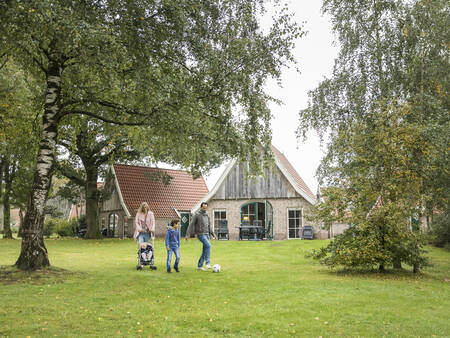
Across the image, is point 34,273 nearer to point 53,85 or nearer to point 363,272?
point 53,85

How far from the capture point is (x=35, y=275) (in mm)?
9695

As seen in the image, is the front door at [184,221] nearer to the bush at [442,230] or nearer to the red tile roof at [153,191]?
the red tile roof at [153,191]

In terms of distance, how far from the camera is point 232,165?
1123 inches

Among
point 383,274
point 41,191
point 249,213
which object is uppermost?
point 41,191

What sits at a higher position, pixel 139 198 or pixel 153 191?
pixel 153 191

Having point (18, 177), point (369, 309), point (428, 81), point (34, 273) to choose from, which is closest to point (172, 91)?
point (34, 273)

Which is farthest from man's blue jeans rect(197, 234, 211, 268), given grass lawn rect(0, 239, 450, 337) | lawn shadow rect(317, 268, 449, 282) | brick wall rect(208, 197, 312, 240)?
brick wall rect(208, 197, 312, 240)

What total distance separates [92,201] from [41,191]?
18.1 meters

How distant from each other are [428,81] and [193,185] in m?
24.3

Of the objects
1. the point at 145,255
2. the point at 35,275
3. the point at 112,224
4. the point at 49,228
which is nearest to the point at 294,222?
the point at 112,224

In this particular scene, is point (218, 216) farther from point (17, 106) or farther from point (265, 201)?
point (17, 106)

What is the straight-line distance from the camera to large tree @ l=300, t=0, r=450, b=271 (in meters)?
11.3

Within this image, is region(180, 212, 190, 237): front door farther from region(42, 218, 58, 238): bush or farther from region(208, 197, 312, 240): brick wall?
region(42, 218, 58, 238): bush

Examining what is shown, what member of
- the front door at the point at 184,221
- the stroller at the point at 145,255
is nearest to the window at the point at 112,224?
the front door at the point at 184,221
